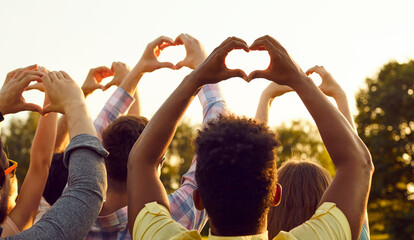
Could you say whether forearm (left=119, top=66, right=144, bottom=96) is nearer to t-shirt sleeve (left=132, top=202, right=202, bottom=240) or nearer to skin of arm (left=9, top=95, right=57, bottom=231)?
skin of arm (left=9, top=95, right=57, bottom=231)

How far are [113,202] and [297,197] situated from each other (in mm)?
1128

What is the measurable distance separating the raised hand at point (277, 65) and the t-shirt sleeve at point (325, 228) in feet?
1.96

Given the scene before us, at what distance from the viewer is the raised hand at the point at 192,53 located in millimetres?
3775

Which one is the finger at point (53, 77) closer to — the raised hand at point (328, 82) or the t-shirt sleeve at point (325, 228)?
the t-shirt sleeve at point (325, 228)

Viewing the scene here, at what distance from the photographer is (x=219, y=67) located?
249 centimetres

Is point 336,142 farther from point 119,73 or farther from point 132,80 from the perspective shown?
point 119,73

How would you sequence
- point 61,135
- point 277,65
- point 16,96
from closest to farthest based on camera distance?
point 277,65 → point 16,96 → point 61,135

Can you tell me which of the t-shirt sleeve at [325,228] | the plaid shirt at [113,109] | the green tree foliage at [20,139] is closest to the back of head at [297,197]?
the t-shirt sleeve at [325,228]

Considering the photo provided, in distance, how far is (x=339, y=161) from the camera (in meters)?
2.44

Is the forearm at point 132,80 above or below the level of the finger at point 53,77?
below

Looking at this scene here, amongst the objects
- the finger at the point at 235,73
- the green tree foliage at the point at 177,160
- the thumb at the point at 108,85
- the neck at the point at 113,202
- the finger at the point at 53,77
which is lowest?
the green tree foliage at the point at 177,160

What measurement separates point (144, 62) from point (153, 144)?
1.73 metres

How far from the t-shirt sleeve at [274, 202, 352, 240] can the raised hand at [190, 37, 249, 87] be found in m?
0.68

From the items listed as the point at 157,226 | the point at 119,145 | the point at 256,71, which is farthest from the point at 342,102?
the point at 157,226
